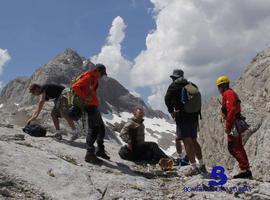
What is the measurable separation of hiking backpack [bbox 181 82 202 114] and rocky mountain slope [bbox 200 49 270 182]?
9900 millimetres

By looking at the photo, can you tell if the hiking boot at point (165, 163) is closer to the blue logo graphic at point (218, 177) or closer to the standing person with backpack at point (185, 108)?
the standing person with backpack at point (185, 108)

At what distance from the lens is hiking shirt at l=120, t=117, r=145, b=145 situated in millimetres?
15641

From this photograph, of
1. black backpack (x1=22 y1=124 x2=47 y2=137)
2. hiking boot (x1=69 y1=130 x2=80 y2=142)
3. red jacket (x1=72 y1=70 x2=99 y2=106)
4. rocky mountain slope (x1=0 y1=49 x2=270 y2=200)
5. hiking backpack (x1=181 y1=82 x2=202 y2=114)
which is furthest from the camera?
hiking boot (x1=69 y1=130 x2=80 y2=142)

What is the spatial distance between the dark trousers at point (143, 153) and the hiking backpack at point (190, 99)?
4009 millimetres

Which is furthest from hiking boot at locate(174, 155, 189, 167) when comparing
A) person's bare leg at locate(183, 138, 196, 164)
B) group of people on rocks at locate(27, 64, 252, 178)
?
person's bare leg at locate(183, 138, 196, 164)

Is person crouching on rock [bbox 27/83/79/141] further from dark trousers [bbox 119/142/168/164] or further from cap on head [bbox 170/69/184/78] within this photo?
cap on head [bbox 170/69/184/78]

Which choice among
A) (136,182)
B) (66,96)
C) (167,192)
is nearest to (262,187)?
(167,192)

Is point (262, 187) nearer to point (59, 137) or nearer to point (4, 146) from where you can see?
point (4, 146)

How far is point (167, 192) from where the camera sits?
1154cm

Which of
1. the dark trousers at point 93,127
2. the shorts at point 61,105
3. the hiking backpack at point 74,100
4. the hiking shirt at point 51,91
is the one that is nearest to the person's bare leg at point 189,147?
the dark trousers at point 93,127

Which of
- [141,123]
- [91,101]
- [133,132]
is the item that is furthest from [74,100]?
[141,123]

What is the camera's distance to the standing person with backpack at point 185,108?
1249 cm

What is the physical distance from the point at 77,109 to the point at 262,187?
22.6ft

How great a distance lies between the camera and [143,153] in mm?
16172
